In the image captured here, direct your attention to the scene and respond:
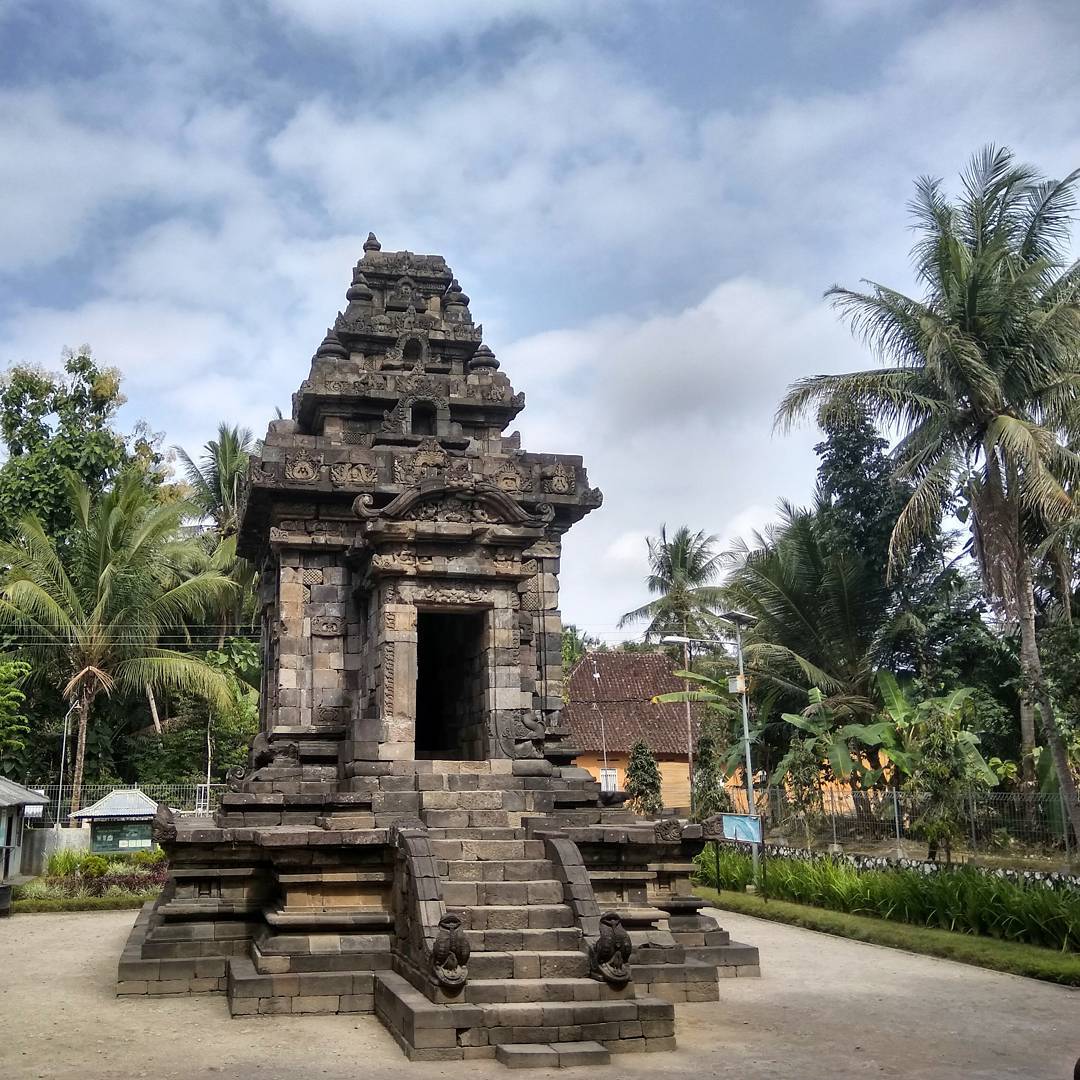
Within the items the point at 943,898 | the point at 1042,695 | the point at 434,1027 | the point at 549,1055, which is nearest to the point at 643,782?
the point at 1042,695

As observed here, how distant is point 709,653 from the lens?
138 feet

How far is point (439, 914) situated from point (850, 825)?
1631cm

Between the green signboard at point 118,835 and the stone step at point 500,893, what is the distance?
1599 centimetres

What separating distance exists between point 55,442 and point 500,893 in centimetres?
2660

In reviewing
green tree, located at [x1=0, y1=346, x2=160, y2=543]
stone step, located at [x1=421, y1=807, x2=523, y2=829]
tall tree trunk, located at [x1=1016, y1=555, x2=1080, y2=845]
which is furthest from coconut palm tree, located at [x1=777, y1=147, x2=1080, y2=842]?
green tree, located at [x1=0, y1=346, x2=160, y2=543]

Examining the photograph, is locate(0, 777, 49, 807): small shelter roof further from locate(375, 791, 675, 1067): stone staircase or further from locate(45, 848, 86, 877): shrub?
locate(375, 791, 675, 1067): stone staircase

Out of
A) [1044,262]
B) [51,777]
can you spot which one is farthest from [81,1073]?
[51,777]

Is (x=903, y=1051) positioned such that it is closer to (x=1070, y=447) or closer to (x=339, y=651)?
(x=339, y=651)

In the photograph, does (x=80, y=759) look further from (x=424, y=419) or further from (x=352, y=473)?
(x=352, y=473)

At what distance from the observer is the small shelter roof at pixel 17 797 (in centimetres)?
2107

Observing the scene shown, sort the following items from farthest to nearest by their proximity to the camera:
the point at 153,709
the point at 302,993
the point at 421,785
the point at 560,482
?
the point at 153,709 → the point at 560,482 → the point at 421,785 → the point at 302,993

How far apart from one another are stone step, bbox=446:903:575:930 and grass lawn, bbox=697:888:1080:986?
5587 mm

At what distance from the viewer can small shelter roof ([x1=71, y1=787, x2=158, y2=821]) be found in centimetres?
2333

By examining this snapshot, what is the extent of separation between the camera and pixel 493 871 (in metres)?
10.3
